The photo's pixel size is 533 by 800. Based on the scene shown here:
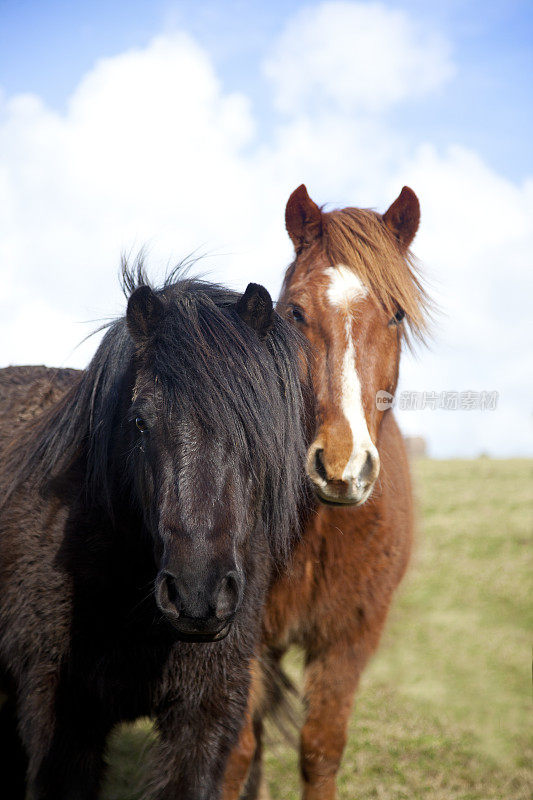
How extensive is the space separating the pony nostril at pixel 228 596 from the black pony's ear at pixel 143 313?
2.94ft

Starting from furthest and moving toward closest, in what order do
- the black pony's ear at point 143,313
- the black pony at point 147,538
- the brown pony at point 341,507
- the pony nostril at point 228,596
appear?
the brown pony at point 341,507 < the black pony's ear at point 143,313 < the black pony at point 147,538 < the pony nostril at point 228,596

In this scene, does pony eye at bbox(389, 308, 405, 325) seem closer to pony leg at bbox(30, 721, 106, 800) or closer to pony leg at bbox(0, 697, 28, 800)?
pony leg at bbox(30, 721, 106, 800)

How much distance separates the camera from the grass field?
4.26m

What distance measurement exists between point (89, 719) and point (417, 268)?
8.49 ft

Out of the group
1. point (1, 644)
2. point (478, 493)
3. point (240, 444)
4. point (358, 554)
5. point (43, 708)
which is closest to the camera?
point (240, 444)

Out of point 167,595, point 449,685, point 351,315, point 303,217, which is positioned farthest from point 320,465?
point 449,685

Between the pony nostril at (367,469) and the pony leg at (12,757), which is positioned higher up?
the pony nostril at (367,469)

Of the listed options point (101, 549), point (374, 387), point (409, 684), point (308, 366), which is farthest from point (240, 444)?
point (409, 684)

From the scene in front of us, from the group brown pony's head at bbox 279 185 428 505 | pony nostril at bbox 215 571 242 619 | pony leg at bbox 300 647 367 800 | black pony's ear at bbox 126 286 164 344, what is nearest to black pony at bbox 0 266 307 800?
black pony's ear at bbox 126 286 164 344

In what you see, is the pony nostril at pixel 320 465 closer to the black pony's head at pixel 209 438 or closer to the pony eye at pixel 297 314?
the black pony's head at pixel 209 438

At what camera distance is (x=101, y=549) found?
2389 mm

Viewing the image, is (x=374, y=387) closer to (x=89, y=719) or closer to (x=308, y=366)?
A: (x=308, y=366)

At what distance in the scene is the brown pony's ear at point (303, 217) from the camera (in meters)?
3.39

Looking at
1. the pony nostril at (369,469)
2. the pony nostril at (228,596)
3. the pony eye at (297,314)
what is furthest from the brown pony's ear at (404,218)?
the pony nostril at (228,596)
